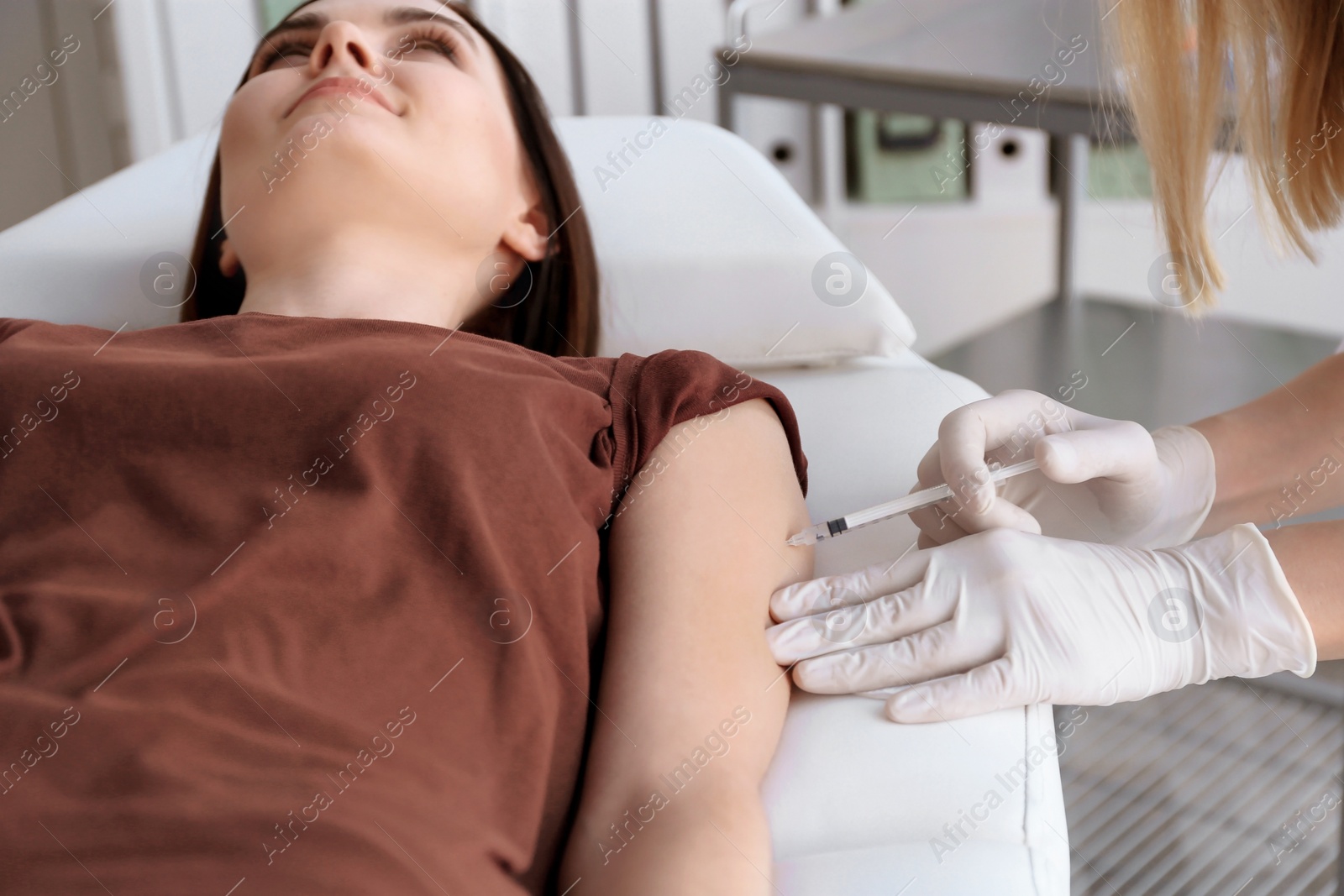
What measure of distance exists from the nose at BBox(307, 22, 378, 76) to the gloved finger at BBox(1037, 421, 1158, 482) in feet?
2.69

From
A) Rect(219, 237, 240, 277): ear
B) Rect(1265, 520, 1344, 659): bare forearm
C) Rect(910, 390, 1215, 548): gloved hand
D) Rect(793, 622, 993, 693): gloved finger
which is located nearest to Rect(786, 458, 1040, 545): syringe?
Rect(910, 390, 1215, 548): gloved hand

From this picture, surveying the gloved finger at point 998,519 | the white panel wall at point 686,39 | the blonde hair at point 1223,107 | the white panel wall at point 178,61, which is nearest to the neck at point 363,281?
the gloved finger at point 998,519

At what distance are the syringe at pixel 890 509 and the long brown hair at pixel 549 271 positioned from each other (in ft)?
1.63

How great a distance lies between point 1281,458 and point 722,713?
0.71m

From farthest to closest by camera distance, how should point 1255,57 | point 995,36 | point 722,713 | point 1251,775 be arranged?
point 995,36 → point 1251,775 → point 1255,57 → point 722,713

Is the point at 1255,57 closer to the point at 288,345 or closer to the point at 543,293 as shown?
the point at 543,293

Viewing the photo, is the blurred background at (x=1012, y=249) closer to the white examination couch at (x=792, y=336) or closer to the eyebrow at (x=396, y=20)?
the white examination couch at (x=792, y=336)

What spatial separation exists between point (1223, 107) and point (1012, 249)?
227 cm

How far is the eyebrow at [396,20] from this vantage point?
128 cm

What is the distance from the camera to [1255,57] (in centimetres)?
115

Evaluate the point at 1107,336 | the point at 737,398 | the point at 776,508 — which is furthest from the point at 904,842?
the point at 1107,336

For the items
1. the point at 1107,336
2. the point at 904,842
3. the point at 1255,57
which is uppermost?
the point at 1255,57

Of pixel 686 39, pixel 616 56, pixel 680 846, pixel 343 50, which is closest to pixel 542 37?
pixel 616 56

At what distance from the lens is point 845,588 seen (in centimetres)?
97
